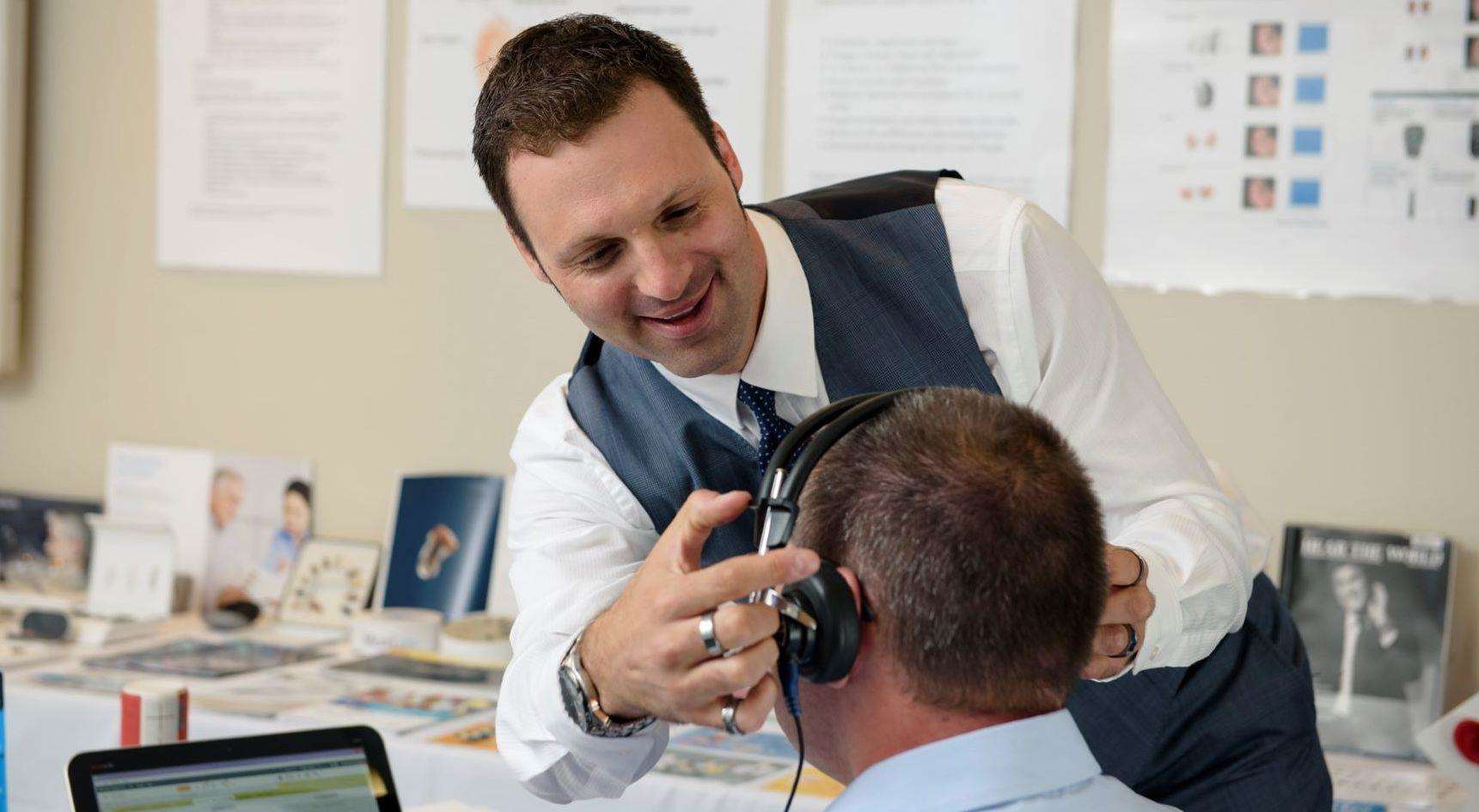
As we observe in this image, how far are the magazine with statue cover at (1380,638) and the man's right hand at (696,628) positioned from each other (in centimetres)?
155

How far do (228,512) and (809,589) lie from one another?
243 cm

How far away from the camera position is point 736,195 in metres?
1.36

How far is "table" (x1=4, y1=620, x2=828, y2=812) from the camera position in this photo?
75.0 inches

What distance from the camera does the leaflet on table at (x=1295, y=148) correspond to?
89.8 inches

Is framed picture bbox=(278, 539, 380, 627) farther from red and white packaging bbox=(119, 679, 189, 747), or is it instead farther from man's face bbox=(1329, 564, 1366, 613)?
man's face bbox=(1329, 564, 1366, 613)

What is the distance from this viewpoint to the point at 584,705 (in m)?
1.16

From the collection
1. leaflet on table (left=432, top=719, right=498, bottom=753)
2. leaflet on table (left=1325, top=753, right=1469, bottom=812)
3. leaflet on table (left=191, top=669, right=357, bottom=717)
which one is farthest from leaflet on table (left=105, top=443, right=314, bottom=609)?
leaflet on table (left=1325, top=753, right=1469, bottom=812)

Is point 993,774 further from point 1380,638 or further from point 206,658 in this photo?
point 206,658

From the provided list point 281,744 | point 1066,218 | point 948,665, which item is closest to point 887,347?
point 948,665

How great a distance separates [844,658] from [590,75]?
1.85 feet

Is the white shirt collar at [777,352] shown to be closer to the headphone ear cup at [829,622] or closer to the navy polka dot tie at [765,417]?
the navy polka dot tie at [765,417]

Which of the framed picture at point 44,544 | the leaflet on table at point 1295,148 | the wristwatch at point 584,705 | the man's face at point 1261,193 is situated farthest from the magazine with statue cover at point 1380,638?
the framed picture at point 44,544

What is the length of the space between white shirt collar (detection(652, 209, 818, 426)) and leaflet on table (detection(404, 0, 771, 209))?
126 centimetres

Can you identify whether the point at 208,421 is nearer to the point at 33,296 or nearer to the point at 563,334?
the point at 33,296
